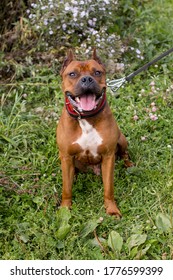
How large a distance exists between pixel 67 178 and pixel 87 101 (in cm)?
74

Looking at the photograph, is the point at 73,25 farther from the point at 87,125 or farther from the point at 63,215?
the point at 63,215

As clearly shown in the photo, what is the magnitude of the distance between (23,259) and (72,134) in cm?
103

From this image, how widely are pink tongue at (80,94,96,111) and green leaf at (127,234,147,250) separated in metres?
1.03

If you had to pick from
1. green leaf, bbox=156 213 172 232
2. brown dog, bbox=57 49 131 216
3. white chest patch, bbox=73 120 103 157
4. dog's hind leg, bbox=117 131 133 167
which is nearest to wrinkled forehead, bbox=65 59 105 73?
brown dog, bbox=57 49 131 216

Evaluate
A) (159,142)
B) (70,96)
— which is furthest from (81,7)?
(70,96)

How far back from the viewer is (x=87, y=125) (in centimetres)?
407

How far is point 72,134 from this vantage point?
4109 millimetres

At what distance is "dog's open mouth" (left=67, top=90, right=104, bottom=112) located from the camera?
3.91 m

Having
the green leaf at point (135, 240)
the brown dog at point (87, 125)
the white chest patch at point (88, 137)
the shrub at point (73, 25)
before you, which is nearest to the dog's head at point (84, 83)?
the brown dog at point (87, 125)

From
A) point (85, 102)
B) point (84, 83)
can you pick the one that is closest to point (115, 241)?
point (85, 102)

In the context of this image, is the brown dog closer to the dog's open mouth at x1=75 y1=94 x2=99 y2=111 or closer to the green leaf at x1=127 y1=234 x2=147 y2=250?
the dog's open mouth at x1=75 y1=94 x2=99 y2=111

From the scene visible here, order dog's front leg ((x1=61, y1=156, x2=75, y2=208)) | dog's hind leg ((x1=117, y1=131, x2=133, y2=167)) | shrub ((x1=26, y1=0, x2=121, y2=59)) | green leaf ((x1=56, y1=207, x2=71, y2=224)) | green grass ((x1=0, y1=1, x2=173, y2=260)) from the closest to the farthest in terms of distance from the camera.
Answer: green grass ((x1=0, y1=1, x2=173, y2=260)), green leaf ((x1=56, y1=207, x2=71, y2=224)), dog's front leg ((x1=61, y1=156, x2=75, y2=208)), dog's hind leg ((x1=117, y1=131, x2=133, y2=167)), shrub ((x1=26, y1=0, x2=121, y2=59))

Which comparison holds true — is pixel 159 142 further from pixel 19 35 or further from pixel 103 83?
pixel 19 35

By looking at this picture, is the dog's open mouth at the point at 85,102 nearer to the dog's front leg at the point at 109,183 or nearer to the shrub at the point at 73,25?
the dog's front leg at the point at 109,183
